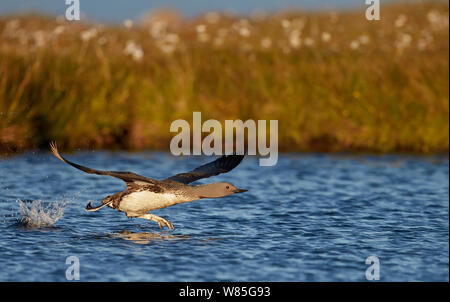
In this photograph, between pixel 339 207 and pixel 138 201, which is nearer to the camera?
pixel 138 201

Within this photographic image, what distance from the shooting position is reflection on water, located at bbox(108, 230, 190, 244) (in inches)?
349

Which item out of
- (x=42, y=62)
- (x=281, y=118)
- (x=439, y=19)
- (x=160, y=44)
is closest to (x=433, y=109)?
(x=281, y=118)

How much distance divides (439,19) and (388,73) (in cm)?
338

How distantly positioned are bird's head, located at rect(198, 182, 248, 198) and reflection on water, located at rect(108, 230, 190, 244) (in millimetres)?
575

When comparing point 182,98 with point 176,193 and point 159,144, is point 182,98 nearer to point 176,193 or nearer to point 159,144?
point 159,144

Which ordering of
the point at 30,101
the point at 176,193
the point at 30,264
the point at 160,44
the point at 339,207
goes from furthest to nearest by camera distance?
the point at 160,44, the point at 30,101, the point at 339,207, the point at 176,193, the point at 30,264

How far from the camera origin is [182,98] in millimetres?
14891

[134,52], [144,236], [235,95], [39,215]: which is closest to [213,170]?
[144,236]
